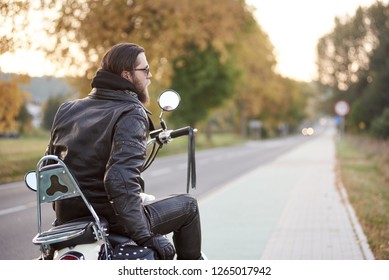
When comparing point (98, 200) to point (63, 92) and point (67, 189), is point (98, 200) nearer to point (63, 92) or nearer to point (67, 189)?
point (67, 189)

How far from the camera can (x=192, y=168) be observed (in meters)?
3.29

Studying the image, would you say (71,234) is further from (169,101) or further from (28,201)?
(28,201)

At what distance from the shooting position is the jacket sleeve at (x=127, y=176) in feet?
9.04

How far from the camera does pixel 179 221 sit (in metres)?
3.17

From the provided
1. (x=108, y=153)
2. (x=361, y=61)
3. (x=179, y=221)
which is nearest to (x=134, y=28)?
(x=361, y=61)

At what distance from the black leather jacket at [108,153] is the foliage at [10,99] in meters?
9.36

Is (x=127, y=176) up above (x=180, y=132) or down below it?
below

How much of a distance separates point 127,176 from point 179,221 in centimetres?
53

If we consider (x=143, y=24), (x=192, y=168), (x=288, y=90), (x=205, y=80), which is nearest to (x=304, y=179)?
(x=143, y=24)

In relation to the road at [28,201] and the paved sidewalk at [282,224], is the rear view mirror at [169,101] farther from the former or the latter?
the road at [28,201]

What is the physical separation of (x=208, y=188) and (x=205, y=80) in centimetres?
2471

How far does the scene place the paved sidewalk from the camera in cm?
615

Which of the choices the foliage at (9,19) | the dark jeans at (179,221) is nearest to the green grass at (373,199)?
the dark jeans at (179,221)

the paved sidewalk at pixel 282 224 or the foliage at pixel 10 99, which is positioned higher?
the foliage at pixel 10 99
